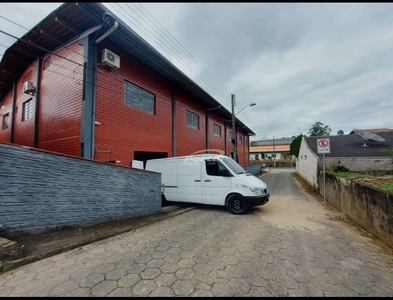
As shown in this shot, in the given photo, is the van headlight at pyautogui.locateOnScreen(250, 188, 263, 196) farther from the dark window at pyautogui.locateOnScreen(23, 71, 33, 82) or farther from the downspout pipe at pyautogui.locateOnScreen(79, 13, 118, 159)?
the dark window at pyautogui.locateOnScreen(23, 71, 33, 82)

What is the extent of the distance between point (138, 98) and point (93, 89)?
2.17m

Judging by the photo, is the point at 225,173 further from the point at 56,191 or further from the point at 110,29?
the point at 110,29

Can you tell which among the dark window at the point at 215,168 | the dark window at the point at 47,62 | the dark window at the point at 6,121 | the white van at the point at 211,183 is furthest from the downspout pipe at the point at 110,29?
the dark window at the point at 6,121

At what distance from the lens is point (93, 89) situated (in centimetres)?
622

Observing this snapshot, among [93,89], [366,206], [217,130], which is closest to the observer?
[366,206]

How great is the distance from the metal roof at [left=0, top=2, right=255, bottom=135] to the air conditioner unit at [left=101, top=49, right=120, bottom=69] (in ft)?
2.03

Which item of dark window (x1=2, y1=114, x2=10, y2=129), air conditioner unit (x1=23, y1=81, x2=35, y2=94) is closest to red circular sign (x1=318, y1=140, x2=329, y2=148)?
air conditioner unit (x1=23, y1=81, x2=35, y2=94)

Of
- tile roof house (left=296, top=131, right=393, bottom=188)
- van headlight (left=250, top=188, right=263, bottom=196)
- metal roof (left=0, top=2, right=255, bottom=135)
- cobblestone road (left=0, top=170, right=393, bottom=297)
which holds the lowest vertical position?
cobblestone road (left=0, top=170, right=393, bottom=297)

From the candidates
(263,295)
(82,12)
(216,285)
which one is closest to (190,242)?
(216,285)

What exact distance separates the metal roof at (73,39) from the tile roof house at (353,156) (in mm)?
9592

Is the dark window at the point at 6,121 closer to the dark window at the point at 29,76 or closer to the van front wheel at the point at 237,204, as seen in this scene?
the dark window at the point at 29,76

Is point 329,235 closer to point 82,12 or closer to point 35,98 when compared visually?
point 82,12

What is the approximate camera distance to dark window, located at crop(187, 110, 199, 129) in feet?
40.2

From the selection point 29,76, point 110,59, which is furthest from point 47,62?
point 110,59
